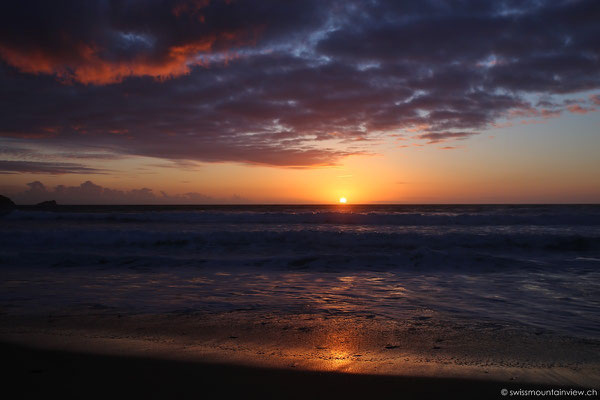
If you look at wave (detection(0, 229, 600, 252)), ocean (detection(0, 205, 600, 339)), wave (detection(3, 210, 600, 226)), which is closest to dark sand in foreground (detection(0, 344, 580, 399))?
ocean (detection(0, 205, 600, 339))

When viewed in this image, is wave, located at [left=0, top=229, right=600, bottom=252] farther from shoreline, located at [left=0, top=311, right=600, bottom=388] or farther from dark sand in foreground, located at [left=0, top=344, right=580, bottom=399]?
dark sand in foreground, located at [left=0, top=344, right=580, bottom=399]

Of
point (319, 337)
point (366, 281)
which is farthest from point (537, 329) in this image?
point (366, 281)

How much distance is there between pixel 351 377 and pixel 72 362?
2.68m

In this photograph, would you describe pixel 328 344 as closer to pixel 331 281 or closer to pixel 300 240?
pixel 331 281

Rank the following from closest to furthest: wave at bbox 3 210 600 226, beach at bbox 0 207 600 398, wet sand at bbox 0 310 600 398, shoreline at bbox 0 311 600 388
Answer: wet sand at bbox 0 310 600 398, beach at bbox 0 207 600 398, shoreline at bbox 0 311 600 388, wave at bbox 3 210 600 226

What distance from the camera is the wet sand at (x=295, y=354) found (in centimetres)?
300

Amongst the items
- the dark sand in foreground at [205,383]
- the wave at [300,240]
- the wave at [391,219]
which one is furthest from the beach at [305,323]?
the wave at [391,219]

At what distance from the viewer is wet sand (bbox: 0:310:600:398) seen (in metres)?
3.00

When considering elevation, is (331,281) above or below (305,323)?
below

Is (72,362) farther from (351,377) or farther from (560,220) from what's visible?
(560,220)

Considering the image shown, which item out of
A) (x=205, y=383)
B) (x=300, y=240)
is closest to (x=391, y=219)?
(x=300, y=240)

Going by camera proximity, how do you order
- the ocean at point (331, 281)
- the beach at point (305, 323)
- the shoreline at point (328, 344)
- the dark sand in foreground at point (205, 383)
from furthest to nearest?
the ocean at point (331, 281) < the shoreline at point (328, 344) < the beach at point (305, 323) < the dark sand in foreground at point (205, 383)

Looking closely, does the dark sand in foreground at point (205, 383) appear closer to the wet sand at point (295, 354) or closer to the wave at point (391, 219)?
the wet sand at point (295, 354)

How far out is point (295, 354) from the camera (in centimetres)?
360
